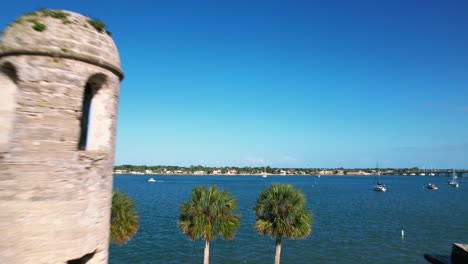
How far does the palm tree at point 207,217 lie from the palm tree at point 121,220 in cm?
333

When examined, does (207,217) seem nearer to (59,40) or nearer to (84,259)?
(84,259)

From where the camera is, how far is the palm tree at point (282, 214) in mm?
21500

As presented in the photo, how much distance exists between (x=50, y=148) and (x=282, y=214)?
18.3m

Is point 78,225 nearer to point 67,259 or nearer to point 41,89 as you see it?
point 67,259

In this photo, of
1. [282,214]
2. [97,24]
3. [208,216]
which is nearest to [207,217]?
[208,216]

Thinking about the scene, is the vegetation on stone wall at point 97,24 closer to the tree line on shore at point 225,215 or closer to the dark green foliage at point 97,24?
the dark green foliage at point 97,24

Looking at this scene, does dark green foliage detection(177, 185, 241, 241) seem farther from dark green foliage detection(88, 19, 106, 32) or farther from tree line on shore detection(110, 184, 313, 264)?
dark green foliage detection(88, 19, 106, 32)

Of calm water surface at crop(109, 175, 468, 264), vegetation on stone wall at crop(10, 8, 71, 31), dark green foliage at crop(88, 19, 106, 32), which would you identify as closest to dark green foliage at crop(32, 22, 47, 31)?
vegetation on stone wall at crop(10, 8, 71, 31)

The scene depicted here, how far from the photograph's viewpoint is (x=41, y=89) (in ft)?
19.8

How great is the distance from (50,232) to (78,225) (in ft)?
1.68

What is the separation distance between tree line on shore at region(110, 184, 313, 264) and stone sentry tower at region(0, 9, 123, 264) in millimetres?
14213

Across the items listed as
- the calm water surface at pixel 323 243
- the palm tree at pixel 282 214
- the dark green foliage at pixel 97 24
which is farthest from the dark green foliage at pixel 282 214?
the dark green foliage at pixel 97 24

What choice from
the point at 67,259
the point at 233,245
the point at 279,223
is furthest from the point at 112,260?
the point at 67,259

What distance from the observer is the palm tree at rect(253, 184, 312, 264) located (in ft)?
70.5
